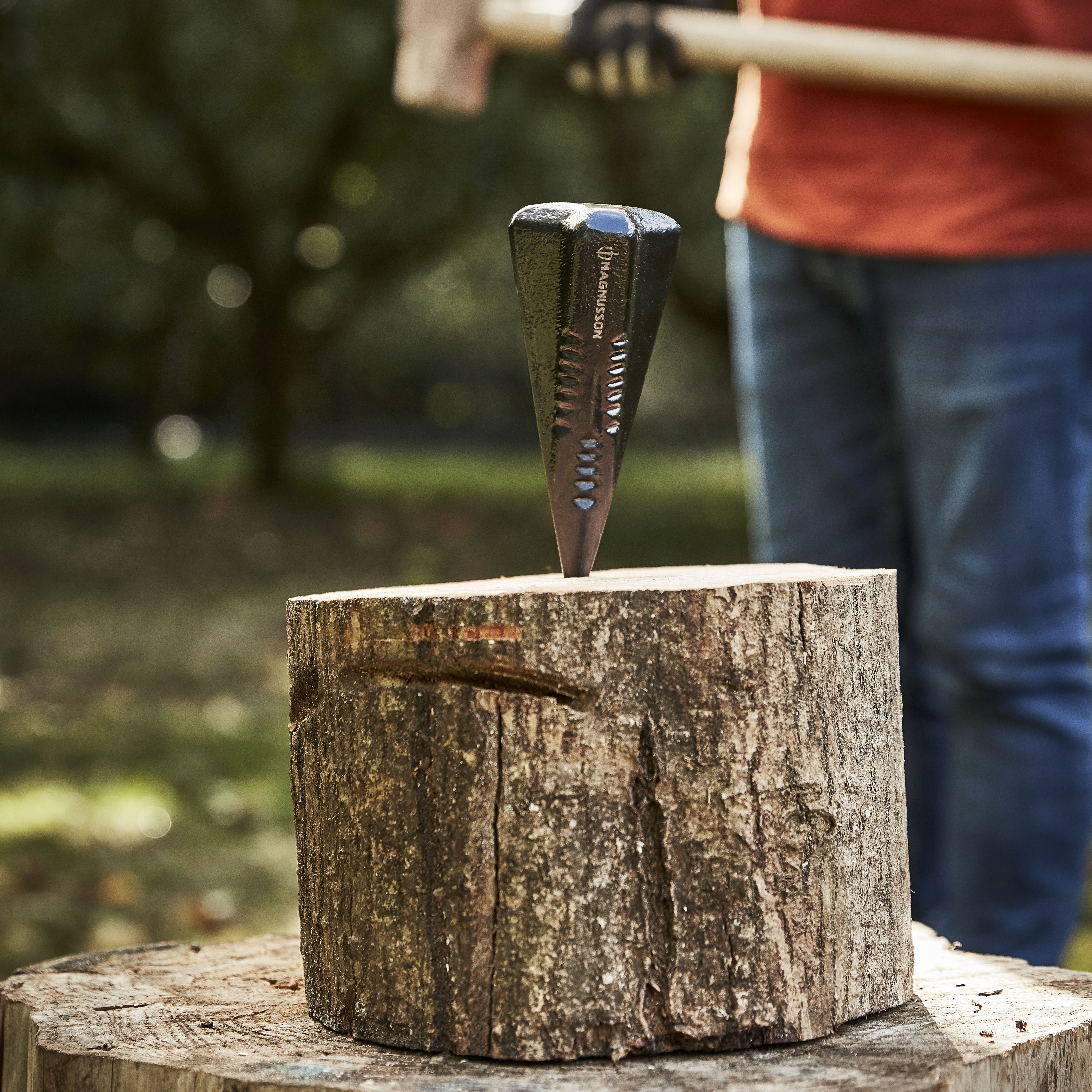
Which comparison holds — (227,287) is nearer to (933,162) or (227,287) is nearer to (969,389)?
(933,162)

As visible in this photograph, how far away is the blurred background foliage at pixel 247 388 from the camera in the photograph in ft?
13.6

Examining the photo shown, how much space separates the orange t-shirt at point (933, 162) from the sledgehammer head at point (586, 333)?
73 cm

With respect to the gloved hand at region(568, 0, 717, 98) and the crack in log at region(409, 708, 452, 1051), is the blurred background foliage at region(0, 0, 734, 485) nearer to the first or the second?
the gloved hand at region(568, 0, 717, 98)

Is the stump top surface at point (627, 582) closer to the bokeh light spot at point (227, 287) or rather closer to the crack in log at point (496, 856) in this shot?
the crack in log at point (496, 856)

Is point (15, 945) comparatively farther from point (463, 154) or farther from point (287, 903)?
point (463, 154)

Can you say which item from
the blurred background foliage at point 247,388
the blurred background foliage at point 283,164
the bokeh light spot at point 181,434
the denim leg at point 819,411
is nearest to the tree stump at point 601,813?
the denim leg at point 819,411

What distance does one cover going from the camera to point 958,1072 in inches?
45.9

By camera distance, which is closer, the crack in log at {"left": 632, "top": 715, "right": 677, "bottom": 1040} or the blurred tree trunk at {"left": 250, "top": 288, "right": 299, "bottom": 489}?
the crack in log at {"left": 632, "top": 715, "right": 677, "bottom": 1040}

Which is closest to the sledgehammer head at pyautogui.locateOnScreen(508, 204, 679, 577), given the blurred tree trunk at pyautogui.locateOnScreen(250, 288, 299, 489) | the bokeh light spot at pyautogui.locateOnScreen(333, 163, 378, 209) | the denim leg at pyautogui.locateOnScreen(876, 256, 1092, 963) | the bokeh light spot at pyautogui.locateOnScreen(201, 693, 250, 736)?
the denim leg at pyautogui.locateOnScreen(876, 256, 1092, 963)

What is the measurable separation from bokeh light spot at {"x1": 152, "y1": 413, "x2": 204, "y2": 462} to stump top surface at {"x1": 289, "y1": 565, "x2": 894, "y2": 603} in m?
16.6

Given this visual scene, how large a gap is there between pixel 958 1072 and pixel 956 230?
120cm

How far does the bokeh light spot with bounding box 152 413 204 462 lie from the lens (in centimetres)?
1752

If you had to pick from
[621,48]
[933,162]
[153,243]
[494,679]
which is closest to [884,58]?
[933,162]

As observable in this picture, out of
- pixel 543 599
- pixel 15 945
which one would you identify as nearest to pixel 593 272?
pixel 543 599
